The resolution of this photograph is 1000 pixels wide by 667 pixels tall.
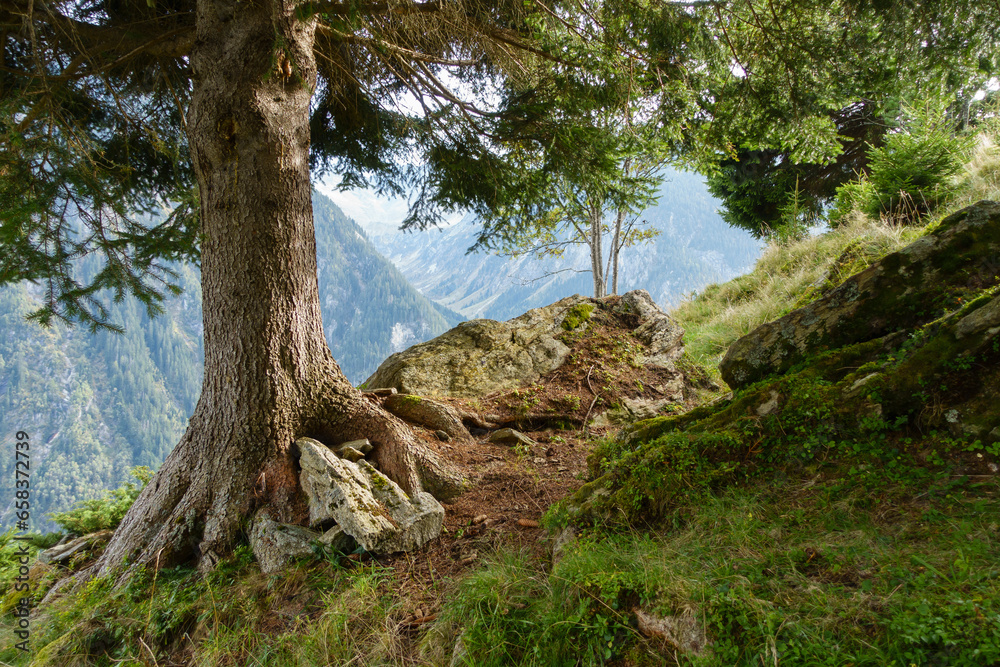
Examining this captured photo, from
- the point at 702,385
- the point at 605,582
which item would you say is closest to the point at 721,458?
the point at 605,582

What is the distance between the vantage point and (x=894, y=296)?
2971 millimetres

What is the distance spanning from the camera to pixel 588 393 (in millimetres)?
5129

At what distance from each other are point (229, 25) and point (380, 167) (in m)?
2.99

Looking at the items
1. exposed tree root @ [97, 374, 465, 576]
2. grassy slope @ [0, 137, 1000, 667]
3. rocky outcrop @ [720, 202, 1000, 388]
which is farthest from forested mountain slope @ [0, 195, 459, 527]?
rocky outcrop @ [720, 202, 1000, 388]

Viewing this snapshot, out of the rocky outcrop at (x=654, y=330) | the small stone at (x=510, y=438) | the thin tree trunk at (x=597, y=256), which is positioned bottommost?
the small stone at (x=510, y=438)

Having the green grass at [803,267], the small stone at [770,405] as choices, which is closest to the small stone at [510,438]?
the small stone at [770,405]

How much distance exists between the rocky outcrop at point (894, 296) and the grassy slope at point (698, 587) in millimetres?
496

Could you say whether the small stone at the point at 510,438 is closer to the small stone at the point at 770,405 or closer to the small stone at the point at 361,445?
the small stone at the point at 361,445

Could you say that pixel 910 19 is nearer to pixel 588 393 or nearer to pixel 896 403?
pixel 896 403

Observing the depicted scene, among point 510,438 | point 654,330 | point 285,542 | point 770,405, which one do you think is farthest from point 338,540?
point 654,330

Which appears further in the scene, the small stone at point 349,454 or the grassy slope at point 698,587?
the small stone at point 349,454

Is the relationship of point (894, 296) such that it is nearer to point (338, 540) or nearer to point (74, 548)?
point (338, 540)

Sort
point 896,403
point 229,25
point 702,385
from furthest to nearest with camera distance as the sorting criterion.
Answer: point 702,385
point 229,25
point 896,403

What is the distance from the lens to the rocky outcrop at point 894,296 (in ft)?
9.37
